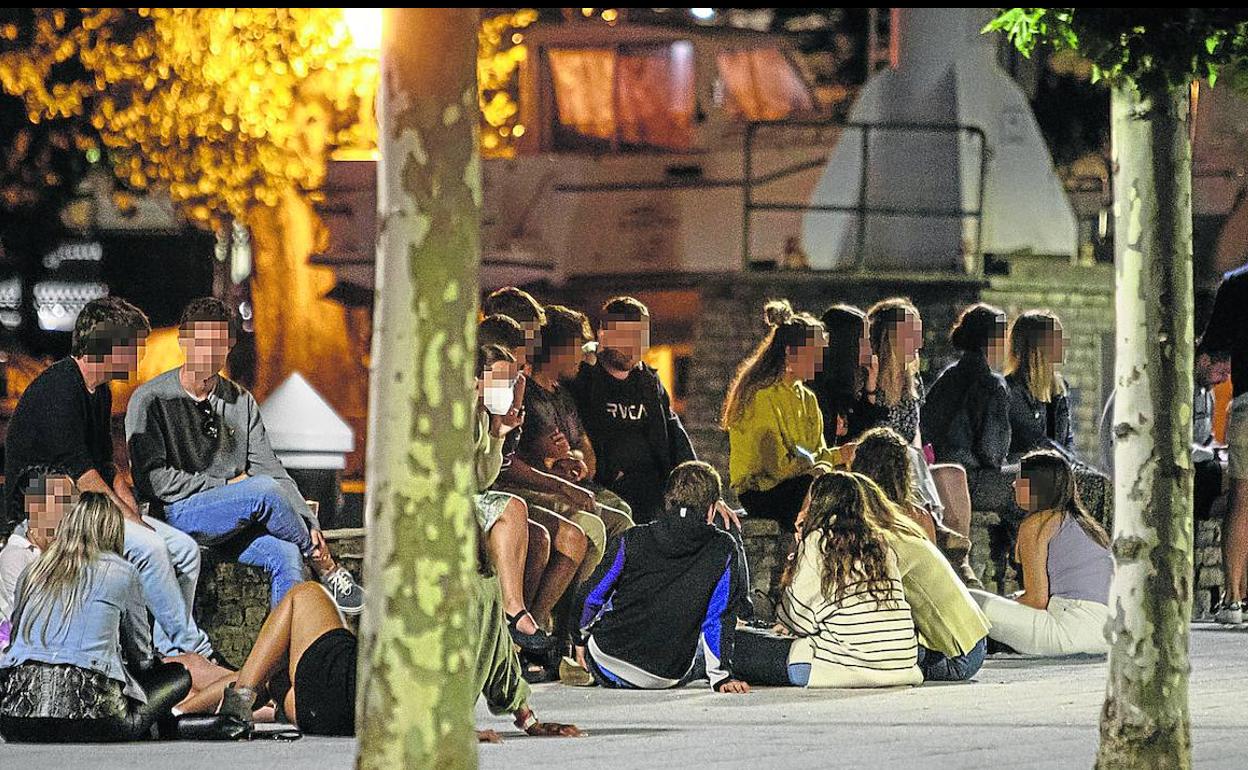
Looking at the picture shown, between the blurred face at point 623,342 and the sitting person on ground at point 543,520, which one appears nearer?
the sitting person on ground at point 543,520

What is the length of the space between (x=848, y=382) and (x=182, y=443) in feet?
14.0

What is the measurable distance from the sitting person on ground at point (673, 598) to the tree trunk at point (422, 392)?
421cm

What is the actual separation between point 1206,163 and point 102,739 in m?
22.9

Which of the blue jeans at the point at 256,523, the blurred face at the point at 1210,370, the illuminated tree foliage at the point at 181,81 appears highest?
the illuminated tree foliage at the point at 181,81

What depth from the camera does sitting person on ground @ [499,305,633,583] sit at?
11.2 metres

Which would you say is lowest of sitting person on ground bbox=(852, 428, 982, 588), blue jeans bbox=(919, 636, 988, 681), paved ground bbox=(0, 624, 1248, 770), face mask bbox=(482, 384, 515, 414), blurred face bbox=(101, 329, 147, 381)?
paved ground bbox=(0, 624, 1248, 770)

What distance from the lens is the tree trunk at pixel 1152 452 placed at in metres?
7.45

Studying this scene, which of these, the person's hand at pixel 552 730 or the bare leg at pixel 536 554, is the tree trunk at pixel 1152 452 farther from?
the bare leg at pixel 536 554

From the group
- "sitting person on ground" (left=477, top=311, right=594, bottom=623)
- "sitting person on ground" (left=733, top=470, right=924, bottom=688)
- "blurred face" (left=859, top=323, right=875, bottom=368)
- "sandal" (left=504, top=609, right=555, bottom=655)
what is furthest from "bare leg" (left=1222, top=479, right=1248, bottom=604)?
"sandal" (left=504, top=609, right=555, bottom=655)

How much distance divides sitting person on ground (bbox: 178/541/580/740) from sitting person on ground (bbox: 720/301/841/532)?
11.5 feet

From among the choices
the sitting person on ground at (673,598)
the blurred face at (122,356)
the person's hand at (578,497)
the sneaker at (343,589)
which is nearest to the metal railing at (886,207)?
the person's hand at (578,497)

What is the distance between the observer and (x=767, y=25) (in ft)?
103

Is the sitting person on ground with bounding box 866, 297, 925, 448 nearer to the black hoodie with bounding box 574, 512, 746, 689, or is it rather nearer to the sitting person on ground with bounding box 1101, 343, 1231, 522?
the sitting person on ground with bounding box 1101, 343, 1231, 522

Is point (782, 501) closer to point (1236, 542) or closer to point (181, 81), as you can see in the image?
point (1236, 542)
